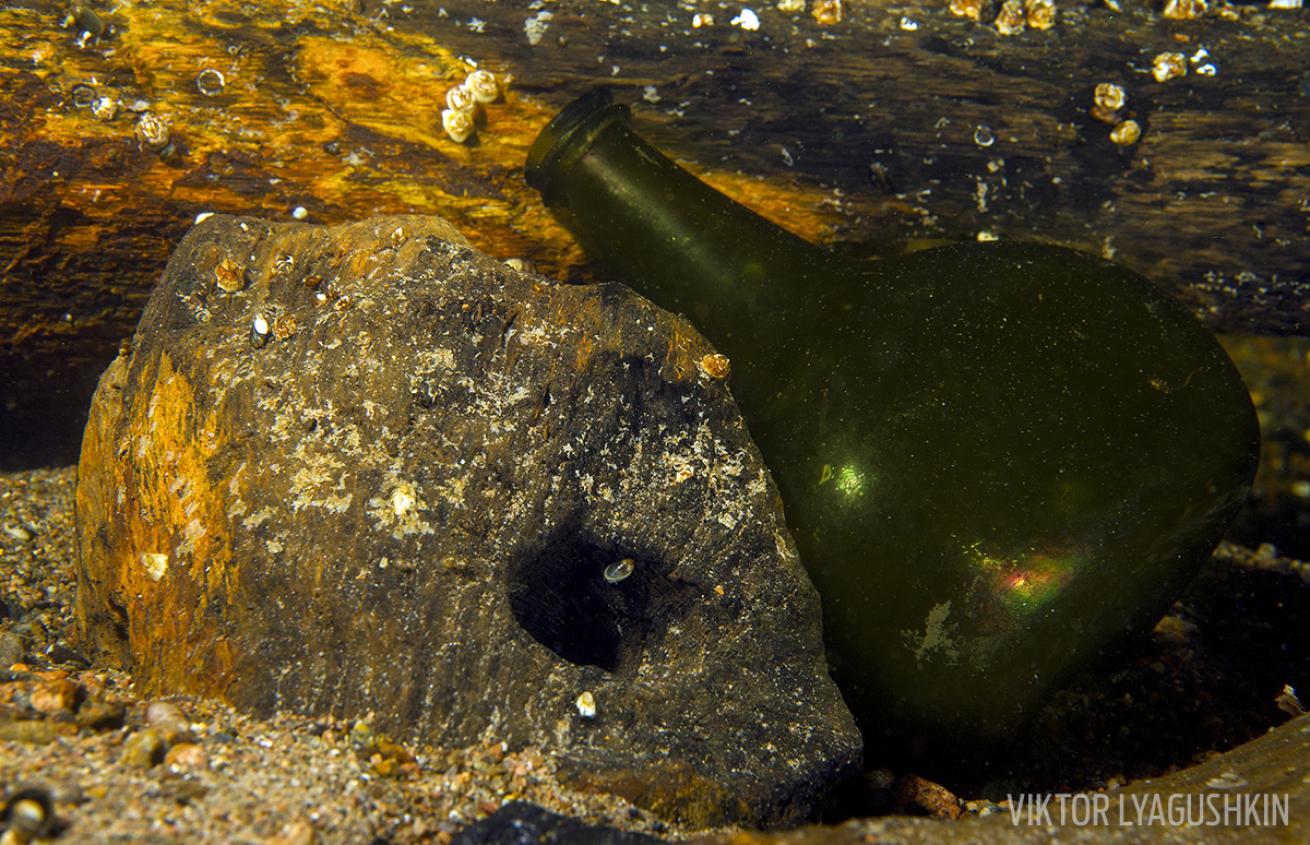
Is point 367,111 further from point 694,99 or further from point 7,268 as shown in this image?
point 7,268

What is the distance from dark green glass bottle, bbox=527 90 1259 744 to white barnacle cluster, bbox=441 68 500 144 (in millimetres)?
1478

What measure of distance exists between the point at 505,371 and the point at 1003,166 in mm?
2383

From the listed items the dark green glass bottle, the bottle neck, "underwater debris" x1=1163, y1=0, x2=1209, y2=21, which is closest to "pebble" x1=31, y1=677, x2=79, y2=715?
the dark green glass bottle

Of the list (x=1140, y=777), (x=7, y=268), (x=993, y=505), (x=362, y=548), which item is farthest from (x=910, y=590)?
(x=7, y=268)

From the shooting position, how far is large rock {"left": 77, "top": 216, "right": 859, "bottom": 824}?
1770 millimetres

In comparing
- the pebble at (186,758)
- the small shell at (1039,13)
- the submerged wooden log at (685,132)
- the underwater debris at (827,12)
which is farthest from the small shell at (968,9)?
the pebble at (186,758)

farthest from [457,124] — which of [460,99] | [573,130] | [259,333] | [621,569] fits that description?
[621,569]

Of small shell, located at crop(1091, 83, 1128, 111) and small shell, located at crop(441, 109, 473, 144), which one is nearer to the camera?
small shell, located at crop(441, 109, 473, 144)

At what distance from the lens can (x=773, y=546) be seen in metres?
2.14

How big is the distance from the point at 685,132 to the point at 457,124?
94 cm

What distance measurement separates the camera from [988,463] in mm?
2055

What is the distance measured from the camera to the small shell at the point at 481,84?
2.62 metres

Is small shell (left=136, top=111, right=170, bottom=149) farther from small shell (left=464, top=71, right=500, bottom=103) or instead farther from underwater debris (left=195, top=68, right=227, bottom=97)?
small shell (left=464, top=71, right=500, bottom=103)

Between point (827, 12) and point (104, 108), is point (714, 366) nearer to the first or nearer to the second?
point (827, 12)
